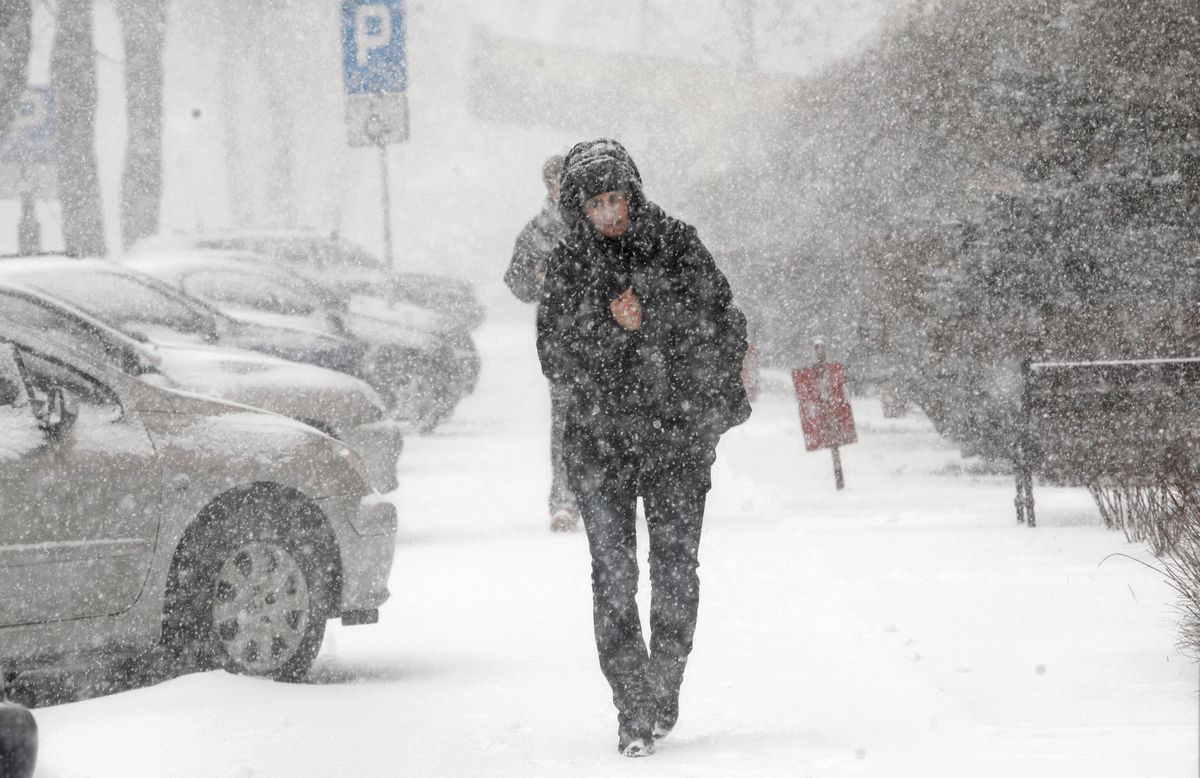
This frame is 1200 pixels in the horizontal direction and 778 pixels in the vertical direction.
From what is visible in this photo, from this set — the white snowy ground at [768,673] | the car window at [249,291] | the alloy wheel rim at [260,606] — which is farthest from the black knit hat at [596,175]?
the car window at [249,291]

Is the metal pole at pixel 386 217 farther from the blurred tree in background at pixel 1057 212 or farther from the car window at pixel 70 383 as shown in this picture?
the car window at pixel 70 383

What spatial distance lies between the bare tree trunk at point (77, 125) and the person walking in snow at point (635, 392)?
2000 cm

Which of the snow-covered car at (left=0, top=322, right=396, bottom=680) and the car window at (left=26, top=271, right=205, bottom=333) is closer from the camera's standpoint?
the snow-covered car at (left=0, top=322, right=396, bottom=680)

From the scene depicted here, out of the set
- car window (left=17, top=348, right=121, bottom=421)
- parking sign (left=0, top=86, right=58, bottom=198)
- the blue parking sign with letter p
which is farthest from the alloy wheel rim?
parking sign (left=0, top=86, right=58, bottom=198)

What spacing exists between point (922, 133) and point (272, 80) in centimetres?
3446

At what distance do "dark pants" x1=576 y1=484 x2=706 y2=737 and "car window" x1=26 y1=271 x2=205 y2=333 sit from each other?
692 cm

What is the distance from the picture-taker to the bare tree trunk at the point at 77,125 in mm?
25172

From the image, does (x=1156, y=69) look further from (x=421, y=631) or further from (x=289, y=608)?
(x=289, y=608)

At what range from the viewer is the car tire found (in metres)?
7.41

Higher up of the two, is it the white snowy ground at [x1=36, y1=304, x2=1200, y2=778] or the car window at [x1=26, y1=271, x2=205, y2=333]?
the car window at [x1=26, y1=271, x2=205, y2=333]

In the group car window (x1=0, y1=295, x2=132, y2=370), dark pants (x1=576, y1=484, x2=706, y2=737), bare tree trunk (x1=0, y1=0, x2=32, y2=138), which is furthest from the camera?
bare tree trunk (x1=0, y1=0, x2=32, y2=138)

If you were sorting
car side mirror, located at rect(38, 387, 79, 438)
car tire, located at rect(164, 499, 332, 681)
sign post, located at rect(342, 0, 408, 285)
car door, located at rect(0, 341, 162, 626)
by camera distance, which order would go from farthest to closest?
sign post, located at rect(342, 0, 408, 285)
car tire, located at rect(164, 499, 332, 681)
car side mirror, located at rect(38, 387, 79, 438)
car door, located at rect(0, 341, 162, 626)

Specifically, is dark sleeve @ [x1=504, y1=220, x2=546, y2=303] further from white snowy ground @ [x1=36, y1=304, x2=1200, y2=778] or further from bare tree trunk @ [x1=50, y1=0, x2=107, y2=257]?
bare tree trunk @ [x1=50, y1=0, x2=107, y2=257]

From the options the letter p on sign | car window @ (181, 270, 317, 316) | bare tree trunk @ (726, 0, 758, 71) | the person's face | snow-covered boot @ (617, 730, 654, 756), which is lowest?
snow-covered boot @ (617, 730, 654, 756)
